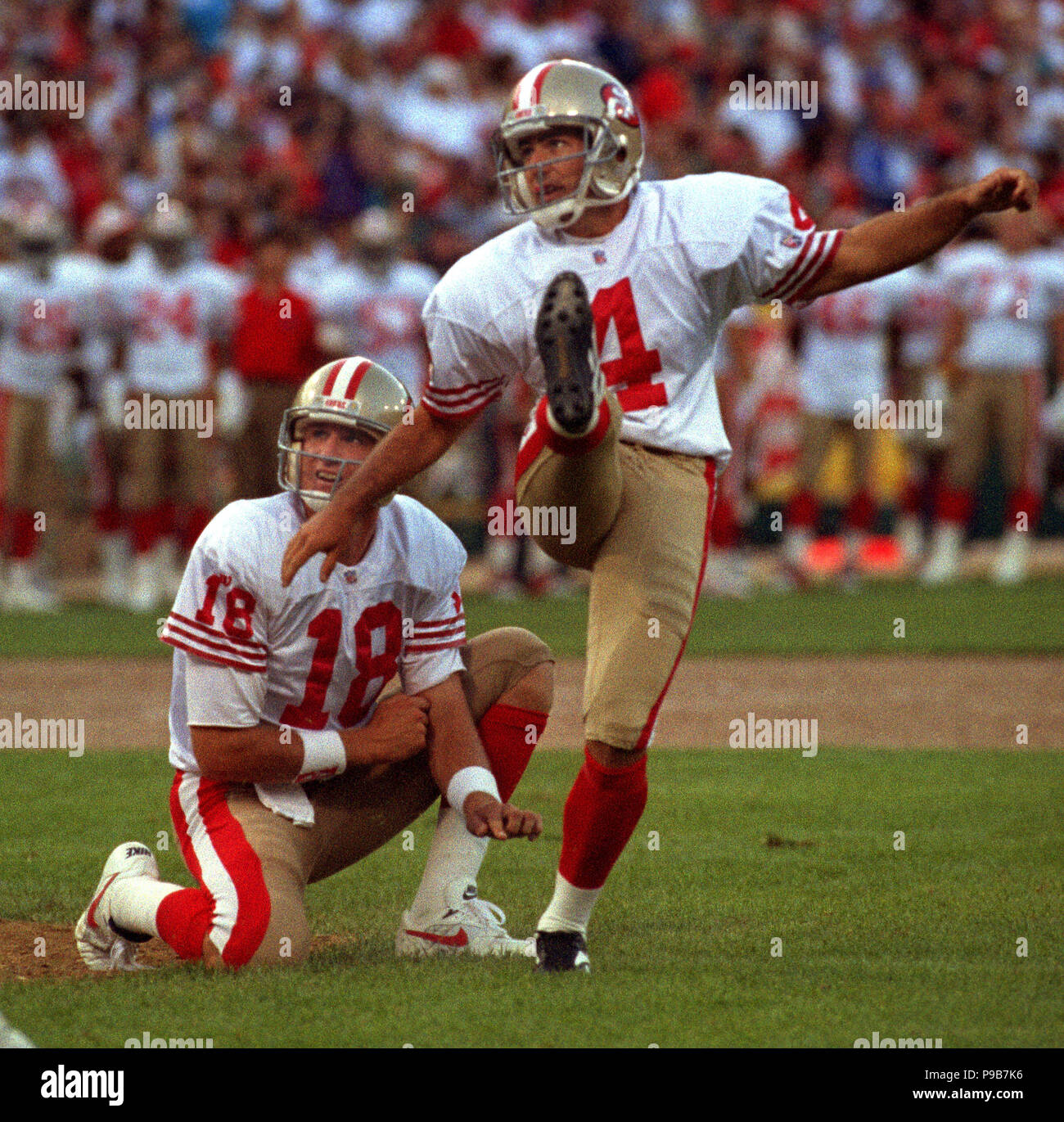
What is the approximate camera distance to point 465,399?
398cm

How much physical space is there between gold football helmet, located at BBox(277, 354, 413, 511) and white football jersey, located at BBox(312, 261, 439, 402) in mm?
7442

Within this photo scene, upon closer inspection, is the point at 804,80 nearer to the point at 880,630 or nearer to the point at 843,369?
the point at 843,369

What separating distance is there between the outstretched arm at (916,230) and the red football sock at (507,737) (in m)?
1.18

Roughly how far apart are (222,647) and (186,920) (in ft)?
1.90

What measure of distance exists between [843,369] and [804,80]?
4.51 metres

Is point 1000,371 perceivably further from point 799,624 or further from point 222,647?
point 222,647

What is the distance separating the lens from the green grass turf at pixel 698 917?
3535 millimetres

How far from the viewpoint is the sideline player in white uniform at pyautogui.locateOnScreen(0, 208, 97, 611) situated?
11.3 m

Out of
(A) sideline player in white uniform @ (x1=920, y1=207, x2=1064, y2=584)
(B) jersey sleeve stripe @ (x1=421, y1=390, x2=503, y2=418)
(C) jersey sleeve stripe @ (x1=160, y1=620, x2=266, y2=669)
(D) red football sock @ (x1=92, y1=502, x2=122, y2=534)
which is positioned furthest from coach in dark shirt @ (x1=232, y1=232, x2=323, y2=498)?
(B) jersey sleeve stripe @ (x1=421, y1=390, x2=503, y2=418)

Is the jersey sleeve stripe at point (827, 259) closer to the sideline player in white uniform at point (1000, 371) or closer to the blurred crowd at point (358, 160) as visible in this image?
the blurred crowd at point (358, 160)

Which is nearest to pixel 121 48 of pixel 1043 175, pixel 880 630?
pixel 1043 175

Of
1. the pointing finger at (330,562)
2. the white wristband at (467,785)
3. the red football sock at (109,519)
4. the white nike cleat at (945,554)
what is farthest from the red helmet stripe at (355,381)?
the white nike cleat at (945,554)

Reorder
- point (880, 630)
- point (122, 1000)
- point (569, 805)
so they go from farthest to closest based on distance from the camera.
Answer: point (880, 630), point (569, 805), point (122, 1000)

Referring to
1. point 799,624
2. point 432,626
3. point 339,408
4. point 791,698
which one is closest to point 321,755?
point 432,626
